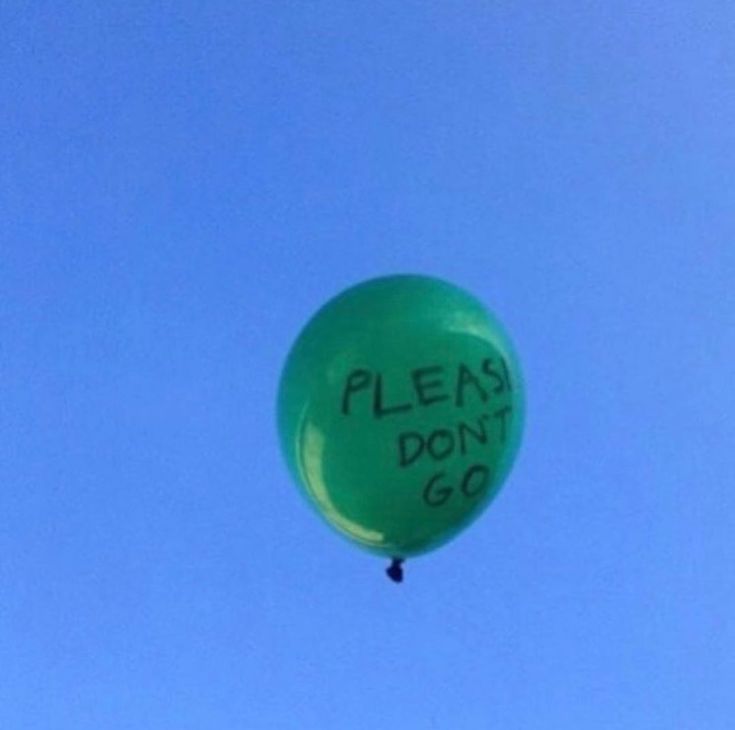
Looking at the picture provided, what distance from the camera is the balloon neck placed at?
28.6ft

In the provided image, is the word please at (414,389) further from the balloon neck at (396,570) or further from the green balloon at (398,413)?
the balloon neck at (396,570)

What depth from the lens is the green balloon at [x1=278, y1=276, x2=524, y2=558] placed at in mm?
8172

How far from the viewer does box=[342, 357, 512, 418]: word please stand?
8156 mm

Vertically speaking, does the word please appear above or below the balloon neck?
above

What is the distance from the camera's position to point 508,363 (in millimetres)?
8633

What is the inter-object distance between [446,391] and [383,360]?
0.34m

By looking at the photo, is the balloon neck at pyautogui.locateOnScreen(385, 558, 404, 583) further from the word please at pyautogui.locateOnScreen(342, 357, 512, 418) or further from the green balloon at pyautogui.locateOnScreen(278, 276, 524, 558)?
the word please at pyautogui.locateOnScreen(342, 357, 512, 418)

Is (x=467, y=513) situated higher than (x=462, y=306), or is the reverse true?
(x=462, y=306)

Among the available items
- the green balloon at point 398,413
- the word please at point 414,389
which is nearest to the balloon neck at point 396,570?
the green balloon at point 398,413

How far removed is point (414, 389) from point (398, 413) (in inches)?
5.7

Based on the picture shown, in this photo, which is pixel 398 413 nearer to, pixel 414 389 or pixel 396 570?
pixel 414 389

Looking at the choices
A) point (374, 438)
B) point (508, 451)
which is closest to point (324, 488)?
point (374, 438)

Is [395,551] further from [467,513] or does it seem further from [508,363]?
[508,363]

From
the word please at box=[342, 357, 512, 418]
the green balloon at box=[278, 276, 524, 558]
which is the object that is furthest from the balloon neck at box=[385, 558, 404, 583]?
the word please at box=[342, 357, 512, 418]
